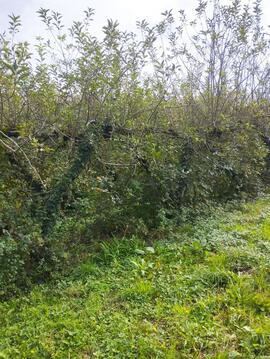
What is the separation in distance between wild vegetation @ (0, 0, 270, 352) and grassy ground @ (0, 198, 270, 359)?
0.01 metres

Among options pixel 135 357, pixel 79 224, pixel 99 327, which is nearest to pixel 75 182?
pixel 79 224

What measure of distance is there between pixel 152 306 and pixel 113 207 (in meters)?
1.63

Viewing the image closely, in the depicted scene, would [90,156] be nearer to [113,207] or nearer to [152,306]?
[113,207]

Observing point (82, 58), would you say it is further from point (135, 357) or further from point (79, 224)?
Answer: point (135, 357)

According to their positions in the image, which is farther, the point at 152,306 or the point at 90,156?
the point at 90,156

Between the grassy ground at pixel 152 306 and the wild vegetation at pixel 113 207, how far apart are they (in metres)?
0.01

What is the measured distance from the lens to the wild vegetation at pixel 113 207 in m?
2.51

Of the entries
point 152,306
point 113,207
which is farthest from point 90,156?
point 152,306

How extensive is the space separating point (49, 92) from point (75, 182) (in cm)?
112

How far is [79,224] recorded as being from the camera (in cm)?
395

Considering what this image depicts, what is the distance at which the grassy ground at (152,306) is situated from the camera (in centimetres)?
226

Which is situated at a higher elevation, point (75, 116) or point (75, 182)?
point (75, 116)

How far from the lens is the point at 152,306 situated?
108 inches

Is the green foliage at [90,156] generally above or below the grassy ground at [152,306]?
above
